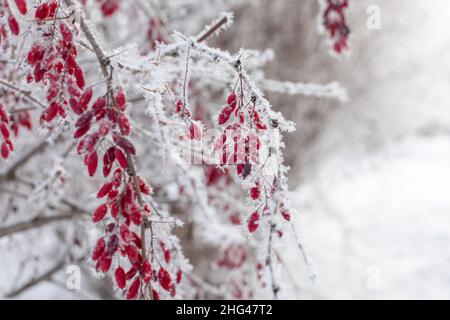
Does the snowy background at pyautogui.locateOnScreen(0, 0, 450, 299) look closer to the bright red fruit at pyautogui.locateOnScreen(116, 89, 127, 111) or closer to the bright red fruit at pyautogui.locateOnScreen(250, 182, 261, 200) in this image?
the bright red fruit at pyautogui.locateOnScreen(116, 89, 127, 111)

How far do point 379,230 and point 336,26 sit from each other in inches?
294

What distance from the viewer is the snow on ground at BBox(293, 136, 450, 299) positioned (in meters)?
6.35

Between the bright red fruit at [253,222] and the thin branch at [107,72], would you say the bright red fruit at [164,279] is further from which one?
the bright red fruit at [253,222]

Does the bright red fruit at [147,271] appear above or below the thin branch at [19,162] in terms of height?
below

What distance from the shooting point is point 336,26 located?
2.00m

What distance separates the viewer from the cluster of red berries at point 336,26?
6.33ft

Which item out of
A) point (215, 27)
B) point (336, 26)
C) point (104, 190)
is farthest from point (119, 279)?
point (336, 26)

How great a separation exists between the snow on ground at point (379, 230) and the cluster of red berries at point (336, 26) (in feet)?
9.00

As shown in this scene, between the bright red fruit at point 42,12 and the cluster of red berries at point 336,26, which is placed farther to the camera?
the cluster of red berries at point 336,26

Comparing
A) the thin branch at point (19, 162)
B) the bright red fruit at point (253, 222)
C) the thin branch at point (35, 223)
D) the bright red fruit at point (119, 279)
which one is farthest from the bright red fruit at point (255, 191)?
the thin branch at point (19, 162)

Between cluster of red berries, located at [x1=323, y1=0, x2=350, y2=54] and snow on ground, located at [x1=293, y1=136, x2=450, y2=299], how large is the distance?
9.00 feet

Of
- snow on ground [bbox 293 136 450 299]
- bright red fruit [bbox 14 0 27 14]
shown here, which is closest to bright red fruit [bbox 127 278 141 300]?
bright red fruit [bbox 14 0 27 14]

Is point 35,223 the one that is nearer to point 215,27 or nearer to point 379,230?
point 215,27
